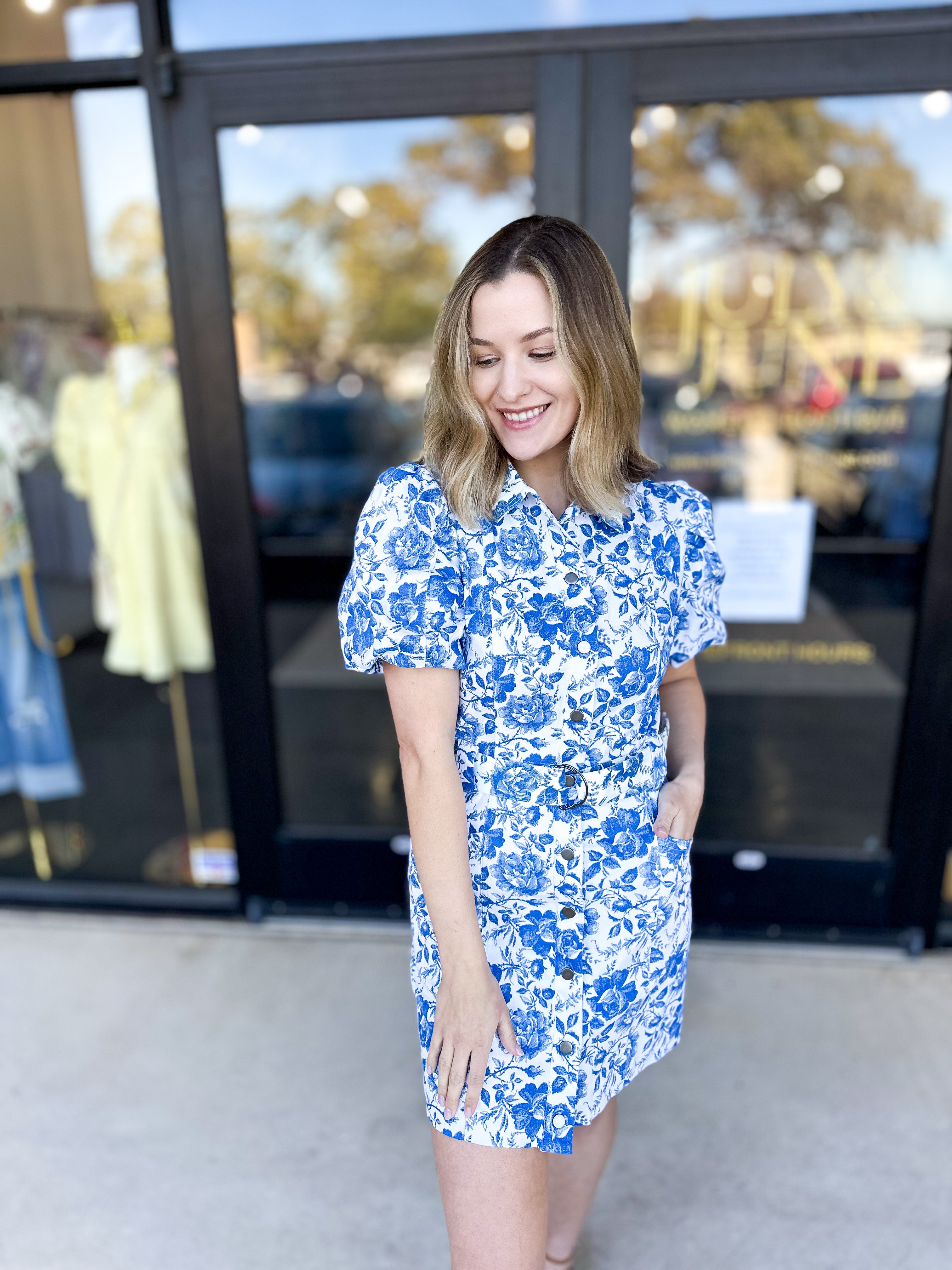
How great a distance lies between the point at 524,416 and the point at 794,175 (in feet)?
8.12

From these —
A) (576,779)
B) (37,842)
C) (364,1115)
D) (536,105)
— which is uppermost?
(536,105)

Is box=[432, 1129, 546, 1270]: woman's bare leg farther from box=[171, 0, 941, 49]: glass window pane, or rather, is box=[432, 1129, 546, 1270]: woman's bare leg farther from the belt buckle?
box=[171, 0, 941, 49]: glass window pane

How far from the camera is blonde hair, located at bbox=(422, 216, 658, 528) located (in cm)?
106

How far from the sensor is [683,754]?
53.6 inches

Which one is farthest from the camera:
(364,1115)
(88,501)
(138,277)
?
(138,277)

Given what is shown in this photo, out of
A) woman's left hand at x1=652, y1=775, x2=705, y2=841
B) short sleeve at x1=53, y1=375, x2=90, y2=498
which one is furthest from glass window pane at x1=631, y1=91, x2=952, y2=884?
short sleeve at x1=53, y1=375, x2=90, y2=498

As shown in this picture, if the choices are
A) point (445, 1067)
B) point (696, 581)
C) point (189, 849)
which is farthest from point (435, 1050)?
point (189, 849)

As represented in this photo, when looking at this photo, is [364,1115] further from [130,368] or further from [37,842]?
[130,368]

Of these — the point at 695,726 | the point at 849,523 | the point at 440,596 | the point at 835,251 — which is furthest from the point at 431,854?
the point at 835,251

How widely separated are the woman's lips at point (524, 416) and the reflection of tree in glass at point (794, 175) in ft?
5.30

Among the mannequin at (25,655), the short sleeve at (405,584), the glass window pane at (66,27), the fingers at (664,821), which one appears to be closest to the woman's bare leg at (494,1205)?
the fingers at (664,821)

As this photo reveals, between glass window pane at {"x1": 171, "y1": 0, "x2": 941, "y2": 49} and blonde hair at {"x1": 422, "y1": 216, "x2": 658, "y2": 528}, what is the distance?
1.24 m

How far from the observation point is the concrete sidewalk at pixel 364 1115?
65.3 inches

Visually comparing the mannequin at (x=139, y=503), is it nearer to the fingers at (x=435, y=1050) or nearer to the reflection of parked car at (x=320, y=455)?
the fingers at (x=435, y=1050)
